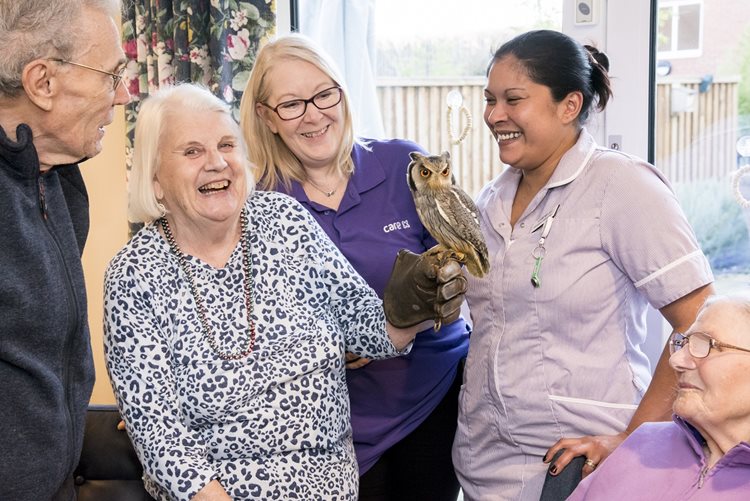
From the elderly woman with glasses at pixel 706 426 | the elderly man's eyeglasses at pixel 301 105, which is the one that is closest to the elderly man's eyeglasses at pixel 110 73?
the elderly man's eyeglasses at pixel 301 105

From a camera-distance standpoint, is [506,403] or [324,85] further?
[324,85]

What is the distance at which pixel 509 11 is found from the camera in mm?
2562

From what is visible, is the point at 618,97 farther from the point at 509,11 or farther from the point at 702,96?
the point at 509,11

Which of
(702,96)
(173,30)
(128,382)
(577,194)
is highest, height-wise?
(173,30)

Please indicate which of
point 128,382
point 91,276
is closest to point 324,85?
point 128,382

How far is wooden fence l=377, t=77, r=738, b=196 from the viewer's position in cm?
242

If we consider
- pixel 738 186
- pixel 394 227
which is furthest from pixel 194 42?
pixel 738 186

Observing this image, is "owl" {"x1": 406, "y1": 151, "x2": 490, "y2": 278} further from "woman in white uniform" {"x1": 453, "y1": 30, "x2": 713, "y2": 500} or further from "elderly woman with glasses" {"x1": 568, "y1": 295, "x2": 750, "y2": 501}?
"elderly woman with glasses" {"x1": 568, "y1": 295, "x2": 750, "y2": 501}

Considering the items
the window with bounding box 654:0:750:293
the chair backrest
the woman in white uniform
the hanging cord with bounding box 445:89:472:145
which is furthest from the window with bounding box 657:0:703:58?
the chair backrest

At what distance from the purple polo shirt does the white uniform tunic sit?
20 cm

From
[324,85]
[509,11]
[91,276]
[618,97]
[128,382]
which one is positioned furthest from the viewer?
[91,276]

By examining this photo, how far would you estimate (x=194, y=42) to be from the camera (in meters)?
2.51

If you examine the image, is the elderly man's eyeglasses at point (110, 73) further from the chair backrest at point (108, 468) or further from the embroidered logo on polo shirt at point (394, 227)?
the chair backrest at point (108, 468)

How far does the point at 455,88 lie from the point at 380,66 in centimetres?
26
